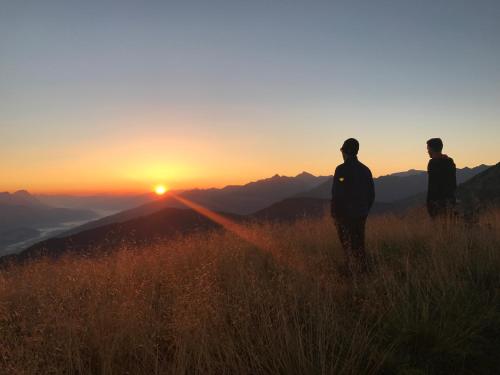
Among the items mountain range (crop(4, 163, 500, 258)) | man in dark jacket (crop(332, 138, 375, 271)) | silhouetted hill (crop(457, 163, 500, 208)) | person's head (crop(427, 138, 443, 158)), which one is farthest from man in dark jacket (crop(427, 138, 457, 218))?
mountain range (crop(4, 163, 500, 258))

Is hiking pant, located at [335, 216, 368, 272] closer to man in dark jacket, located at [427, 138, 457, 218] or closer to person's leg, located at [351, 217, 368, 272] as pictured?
person's leg, located at [351, 217, 368, 272]

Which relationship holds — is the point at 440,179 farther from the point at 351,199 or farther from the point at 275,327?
the point at 275,327

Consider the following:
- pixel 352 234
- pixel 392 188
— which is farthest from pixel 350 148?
pixel 392 188

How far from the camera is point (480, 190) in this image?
1958 centimetres

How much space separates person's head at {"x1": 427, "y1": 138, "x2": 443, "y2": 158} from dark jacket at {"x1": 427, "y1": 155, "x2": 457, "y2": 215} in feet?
0.32

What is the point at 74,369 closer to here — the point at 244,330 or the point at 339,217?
the point at 244,330

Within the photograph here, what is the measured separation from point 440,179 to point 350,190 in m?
2.29

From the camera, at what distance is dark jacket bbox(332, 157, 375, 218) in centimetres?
589

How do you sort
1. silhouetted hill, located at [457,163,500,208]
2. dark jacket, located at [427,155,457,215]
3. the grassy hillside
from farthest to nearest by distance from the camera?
silhouetted hill, located at [457,163,500,208], dark jacket, located at [427,155,457,215], the grassy hillside

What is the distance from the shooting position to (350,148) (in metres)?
5.93

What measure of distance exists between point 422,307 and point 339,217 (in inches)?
88.0

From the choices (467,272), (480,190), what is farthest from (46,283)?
(480,190)

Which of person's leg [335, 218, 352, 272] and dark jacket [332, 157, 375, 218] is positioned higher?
dark jacket [332, 157, 375, 218]

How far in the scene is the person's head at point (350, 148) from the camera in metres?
5.91
